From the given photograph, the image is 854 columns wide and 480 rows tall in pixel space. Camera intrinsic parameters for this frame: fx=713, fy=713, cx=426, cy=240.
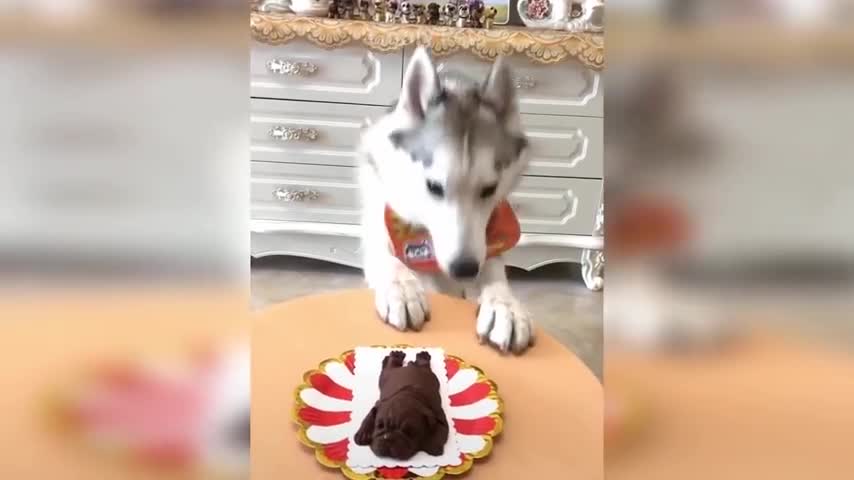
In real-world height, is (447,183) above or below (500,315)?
above

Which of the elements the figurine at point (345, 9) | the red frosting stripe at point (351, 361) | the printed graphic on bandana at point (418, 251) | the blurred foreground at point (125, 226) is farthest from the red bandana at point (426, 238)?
the blurred foreground at point (125, 226)

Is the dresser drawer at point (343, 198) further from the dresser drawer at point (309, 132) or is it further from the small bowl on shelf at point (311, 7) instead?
the small bowl on shelf at point (311, 7)

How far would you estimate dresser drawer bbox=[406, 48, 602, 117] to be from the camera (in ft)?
1.84

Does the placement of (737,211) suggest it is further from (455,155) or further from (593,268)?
(455,155)

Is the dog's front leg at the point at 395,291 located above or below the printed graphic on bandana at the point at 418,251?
below

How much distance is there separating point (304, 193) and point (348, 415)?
0.20m

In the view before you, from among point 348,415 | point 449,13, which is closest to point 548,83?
point 449,13

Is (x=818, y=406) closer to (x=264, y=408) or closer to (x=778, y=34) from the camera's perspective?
(x=778, y=34)

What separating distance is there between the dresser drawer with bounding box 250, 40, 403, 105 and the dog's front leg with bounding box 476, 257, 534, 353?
0.62 feet

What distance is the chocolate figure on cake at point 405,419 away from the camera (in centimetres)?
60

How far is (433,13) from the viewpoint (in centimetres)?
71

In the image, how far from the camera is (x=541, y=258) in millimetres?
648

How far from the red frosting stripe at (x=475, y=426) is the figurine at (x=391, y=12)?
371mm

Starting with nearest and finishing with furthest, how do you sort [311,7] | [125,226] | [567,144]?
[125,226] → [567,144] → [311,7]
